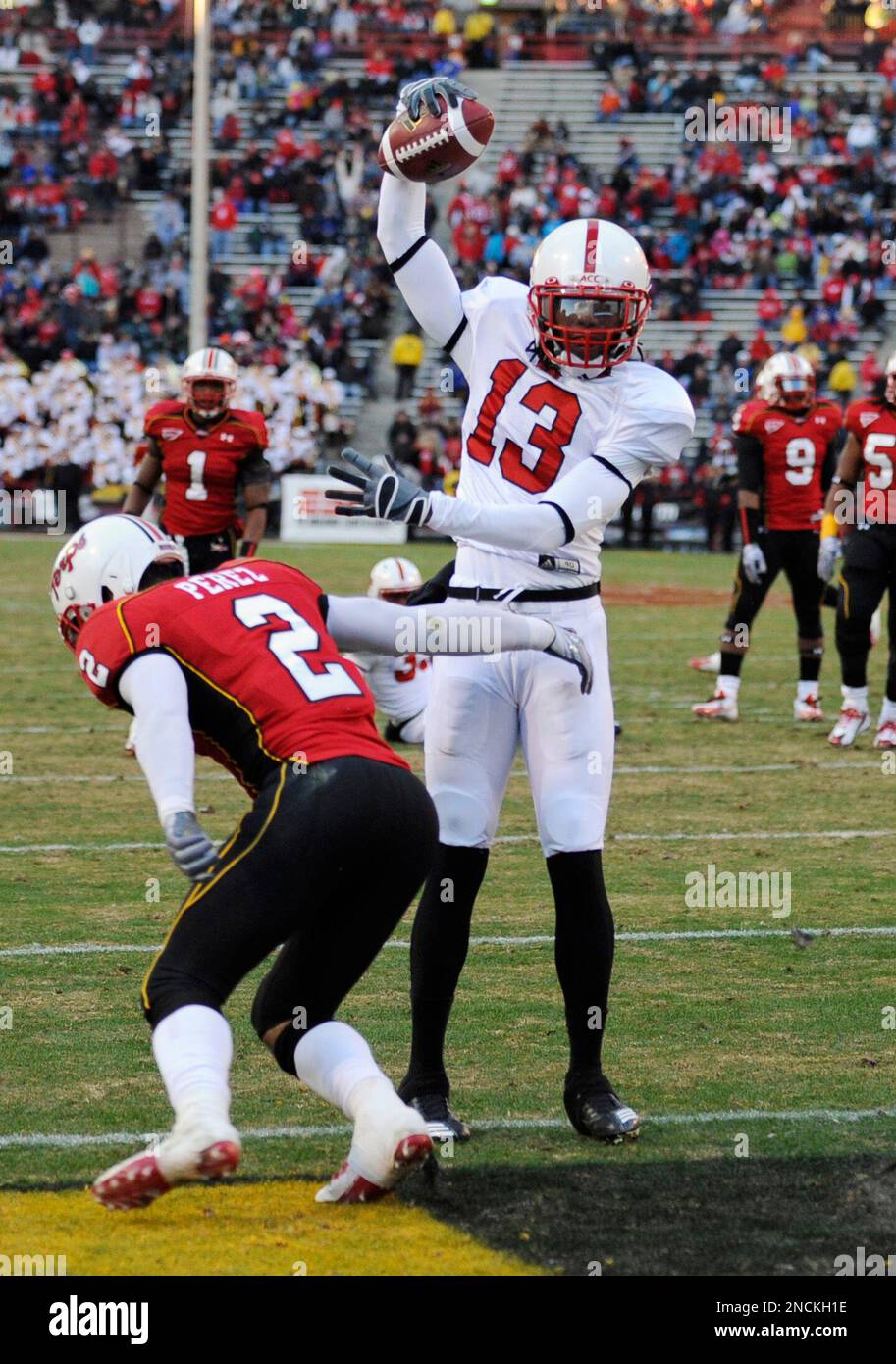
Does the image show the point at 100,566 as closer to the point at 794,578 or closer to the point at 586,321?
the point at 586,321

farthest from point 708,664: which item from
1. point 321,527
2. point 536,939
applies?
point 321,527

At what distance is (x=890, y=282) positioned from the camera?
2725 cm

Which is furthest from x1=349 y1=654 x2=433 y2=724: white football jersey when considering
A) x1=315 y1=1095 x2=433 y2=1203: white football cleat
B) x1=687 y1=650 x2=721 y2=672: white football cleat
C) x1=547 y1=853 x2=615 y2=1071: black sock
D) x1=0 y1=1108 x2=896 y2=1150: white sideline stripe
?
x1=315 y1=1095 x2=433 y2=1203: white football cleat

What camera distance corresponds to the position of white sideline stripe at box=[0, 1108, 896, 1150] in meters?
4.15

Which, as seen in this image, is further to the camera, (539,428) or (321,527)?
(321,527)

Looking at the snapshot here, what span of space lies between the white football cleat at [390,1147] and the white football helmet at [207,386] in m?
6.96

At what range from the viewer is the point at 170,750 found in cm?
355

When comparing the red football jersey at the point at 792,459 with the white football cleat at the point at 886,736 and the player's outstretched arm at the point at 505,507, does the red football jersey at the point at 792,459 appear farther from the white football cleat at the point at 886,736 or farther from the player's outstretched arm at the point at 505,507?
the player's outstretched arm at the point at 505,507

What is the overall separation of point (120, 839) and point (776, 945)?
2685 millimetres

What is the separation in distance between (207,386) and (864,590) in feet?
11.5

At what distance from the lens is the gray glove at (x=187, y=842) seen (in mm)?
3490

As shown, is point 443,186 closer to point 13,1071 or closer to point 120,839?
point 120,839

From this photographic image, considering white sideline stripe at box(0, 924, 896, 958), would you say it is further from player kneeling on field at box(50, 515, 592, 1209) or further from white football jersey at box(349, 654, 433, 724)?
white football jersey at box(349, 654, 433, 724)
